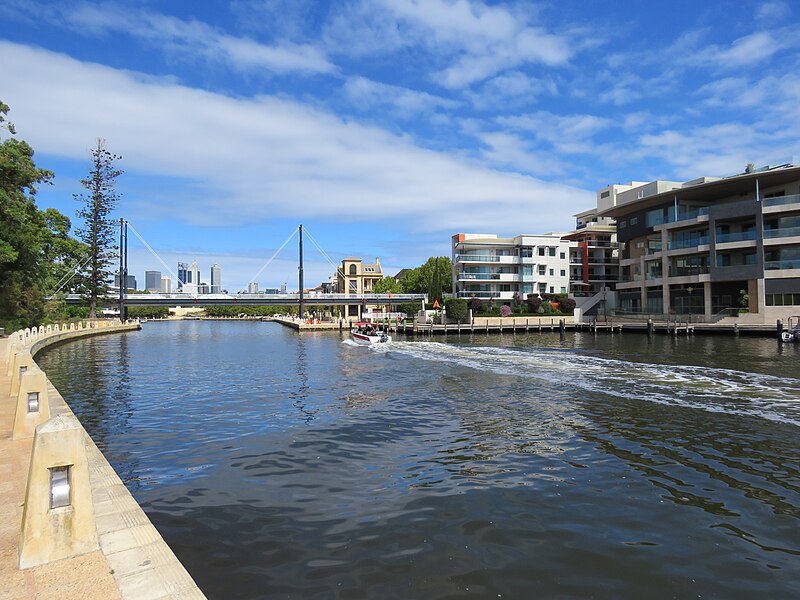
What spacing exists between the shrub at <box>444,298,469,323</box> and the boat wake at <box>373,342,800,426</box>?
3305 cm

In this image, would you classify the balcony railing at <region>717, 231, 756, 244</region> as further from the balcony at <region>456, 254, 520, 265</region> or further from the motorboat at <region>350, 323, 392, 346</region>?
the motorboat at <region>350, 323, 392, 346</region>

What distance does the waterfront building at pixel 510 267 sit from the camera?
79.3 metres

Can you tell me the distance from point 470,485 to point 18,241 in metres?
43.0

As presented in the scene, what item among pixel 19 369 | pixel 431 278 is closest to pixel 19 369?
pixel 19 369

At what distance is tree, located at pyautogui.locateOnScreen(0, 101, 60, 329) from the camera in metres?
34.7

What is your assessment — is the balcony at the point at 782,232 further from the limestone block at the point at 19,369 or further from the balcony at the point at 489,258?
the limestone block at the point at 19,369

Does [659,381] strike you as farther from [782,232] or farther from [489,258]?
[489,258]

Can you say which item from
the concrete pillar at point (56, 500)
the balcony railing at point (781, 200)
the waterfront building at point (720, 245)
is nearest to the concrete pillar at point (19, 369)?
the concrete pillar at point (56, 500)

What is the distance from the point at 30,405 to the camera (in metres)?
9.78

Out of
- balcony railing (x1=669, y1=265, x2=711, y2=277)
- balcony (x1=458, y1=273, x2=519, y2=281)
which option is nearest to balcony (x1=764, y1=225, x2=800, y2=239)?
balcony railing (x1=669, y1=265, x2=711, y2=277)

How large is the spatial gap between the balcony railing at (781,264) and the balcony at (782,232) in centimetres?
262

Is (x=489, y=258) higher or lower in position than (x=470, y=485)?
higher

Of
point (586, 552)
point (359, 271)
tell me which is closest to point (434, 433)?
point (586, 552)

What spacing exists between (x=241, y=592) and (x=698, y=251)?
64880 mm
